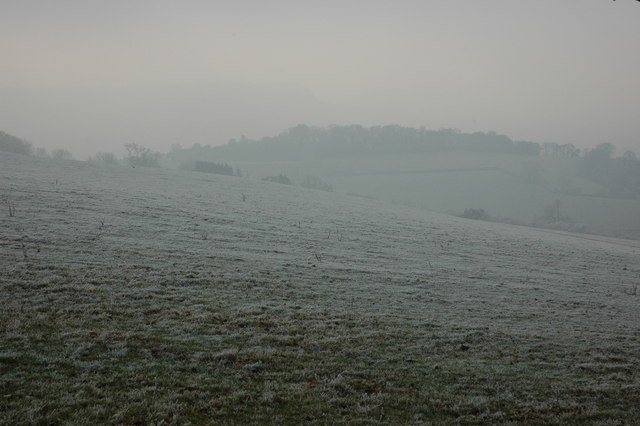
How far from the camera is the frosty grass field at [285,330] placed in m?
7.91

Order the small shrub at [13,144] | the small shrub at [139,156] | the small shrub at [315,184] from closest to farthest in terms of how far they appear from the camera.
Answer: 1. the small shrub at [13,144]
2. the small shrub at [139,156]
3. the small shrub at [315,184]

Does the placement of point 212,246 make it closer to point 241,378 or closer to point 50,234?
point 50,234

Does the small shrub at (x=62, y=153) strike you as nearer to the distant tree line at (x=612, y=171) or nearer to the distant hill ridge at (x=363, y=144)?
the distant hill ridge at (x=363, y=144)

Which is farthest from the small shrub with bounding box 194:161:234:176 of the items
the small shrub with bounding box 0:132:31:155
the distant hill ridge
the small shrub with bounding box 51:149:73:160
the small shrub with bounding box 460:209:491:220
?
the distant hill ridge

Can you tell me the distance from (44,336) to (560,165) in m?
159

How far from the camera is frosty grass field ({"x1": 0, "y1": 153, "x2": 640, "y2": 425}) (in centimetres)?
791

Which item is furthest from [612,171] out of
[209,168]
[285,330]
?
[285,330]

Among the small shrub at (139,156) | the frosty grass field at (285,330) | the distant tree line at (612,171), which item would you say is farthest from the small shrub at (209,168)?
the distant tree line at (612,171)

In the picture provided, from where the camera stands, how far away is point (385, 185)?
117 metres

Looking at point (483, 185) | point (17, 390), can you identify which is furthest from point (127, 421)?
point (483, 185)

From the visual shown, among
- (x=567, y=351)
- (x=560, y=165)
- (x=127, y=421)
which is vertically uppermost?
(x=560, y=165)

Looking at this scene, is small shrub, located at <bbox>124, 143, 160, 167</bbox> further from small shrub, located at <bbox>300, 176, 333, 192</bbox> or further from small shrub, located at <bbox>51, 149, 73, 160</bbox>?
small shrub, located at <bbox>300, 176, 333, 192</bbox>

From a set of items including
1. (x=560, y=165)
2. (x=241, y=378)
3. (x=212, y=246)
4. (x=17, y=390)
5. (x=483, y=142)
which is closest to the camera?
(x=17, y=390)

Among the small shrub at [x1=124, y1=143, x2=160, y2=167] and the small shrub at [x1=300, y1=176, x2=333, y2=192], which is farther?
the small shrub at [x1=300, y1=176, x2=333, y2=192]
